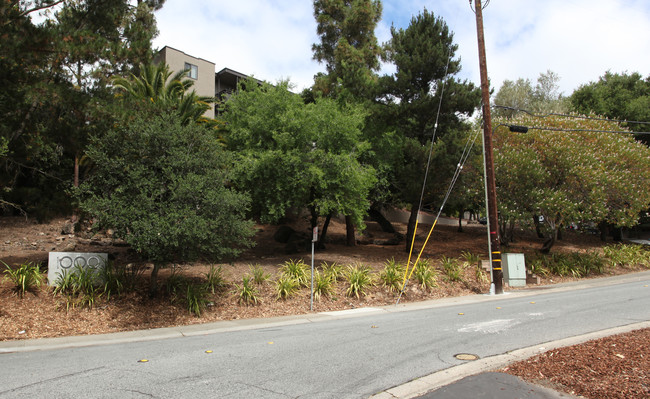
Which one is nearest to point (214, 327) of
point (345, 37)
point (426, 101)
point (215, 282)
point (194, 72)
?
point (215, 282)

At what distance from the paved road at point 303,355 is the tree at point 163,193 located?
7.91 ft

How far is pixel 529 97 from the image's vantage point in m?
38.7

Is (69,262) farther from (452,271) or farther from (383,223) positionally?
(383,223)

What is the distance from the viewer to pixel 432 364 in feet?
20.1

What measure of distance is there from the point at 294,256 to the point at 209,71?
82.7ft

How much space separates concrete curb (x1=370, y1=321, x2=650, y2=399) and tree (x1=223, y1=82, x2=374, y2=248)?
32.3ft

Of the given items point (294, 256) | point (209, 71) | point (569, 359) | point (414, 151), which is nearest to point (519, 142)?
point (414, 151)

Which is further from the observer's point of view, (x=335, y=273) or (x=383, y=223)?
(x=383, y=223)

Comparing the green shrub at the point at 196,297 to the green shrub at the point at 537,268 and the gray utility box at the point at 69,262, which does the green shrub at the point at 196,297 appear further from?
the green shrub at the point at 537,268

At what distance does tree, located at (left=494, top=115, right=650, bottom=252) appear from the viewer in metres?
18.4

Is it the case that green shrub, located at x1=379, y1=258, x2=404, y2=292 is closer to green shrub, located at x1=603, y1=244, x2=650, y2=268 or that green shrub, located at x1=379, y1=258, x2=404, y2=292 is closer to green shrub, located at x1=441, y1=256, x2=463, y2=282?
green shrub, located at x1=441, y1=256, x2=463, y2=282

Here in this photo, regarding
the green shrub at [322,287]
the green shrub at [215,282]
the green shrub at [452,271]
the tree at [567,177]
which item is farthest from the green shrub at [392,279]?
the tree at [567,177]

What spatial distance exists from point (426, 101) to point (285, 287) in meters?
11.7

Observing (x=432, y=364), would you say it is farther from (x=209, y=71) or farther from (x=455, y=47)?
(x=209, y=71)
